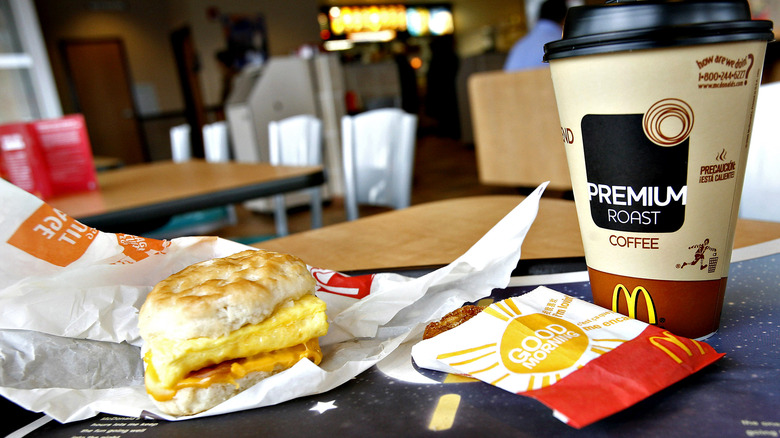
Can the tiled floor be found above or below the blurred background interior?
below

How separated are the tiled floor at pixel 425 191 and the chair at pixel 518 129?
3.46 ft

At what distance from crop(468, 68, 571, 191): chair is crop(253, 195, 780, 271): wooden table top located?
2.29 m

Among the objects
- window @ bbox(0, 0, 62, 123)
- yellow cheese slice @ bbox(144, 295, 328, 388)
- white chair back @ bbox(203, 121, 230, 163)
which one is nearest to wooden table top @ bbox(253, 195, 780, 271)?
yellow cheese slice @ bbox(144, 295, 328, 388)

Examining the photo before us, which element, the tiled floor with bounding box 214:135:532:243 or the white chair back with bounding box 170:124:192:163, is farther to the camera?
the tiled floor with bounding box 214:135:532:243

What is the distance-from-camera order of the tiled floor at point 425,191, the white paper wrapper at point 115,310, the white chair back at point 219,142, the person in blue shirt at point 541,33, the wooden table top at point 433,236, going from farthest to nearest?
the tiled floor at point 425,191
the person in blue shirt at point 541,33
the white chair back at point 219,142
the wooden table top at point 433,236
the white paper wrapper at point 115,310

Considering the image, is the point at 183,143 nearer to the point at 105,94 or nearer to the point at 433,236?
the point at 433,236

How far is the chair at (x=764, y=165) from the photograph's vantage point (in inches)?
38.6

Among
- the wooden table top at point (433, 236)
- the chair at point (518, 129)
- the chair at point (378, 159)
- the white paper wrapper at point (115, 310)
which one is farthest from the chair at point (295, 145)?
the white paper wrapper at point (115, 310)

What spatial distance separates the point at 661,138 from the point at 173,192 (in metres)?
1.48

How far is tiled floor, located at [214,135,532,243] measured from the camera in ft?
15.2

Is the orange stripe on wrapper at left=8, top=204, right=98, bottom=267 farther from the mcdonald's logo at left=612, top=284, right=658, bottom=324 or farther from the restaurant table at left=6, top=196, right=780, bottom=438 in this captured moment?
the mcdonald's logo at left=612, top=284, right=658, bottom=324

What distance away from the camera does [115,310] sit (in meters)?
0.49

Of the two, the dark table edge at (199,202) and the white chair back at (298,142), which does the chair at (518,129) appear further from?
the dark table edge at (199,202)

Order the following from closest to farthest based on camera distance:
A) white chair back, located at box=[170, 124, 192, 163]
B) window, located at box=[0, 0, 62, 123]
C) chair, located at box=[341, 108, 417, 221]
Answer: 1. chair, located at box=[341, 108, 417, 221]
2. white chair back, located at box=[170, 124, 192, 163]
3. window, located at box=[0, 0, 62, 123]
